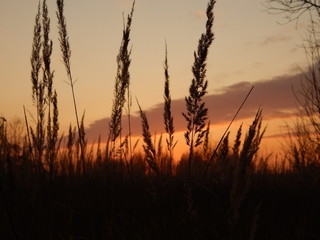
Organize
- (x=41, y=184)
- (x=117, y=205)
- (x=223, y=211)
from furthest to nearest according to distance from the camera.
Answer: (x=41, y=184) < (x=117, y=205) < (x=223, y=211)

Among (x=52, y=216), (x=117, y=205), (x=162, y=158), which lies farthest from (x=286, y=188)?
(x=52, y=216)

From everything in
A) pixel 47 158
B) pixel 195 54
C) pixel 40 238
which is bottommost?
pixel 40 238

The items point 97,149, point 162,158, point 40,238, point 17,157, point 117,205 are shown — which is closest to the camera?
point 40,238

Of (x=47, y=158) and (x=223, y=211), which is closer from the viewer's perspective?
(x=223, y=211)

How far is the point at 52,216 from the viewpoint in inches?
114

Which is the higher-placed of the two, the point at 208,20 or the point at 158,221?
the point at 208,20

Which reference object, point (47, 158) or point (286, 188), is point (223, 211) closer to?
point (286, 188)

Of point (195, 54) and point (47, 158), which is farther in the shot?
point (47, 158)

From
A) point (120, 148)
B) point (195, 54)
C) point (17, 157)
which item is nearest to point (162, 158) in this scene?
point (120, 148)

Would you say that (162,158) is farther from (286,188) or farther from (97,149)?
(286,188)

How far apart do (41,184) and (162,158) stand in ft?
5.65

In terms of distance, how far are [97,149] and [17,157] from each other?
4.37ft

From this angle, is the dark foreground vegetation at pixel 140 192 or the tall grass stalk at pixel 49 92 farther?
the tall grass stalk at pixel 49 92

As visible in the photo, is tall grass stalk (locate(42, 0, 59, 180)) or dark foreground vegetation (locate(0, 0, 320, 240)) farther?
tall grass stalk (locate(42, 0, 59, 180))
